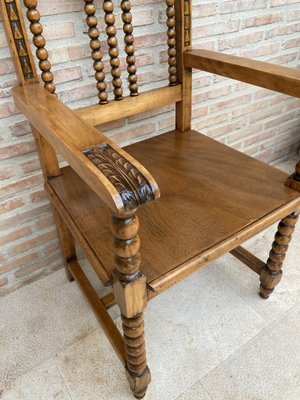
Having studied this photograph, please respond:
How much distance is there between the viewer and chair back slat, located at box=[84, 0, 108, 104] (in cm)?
79

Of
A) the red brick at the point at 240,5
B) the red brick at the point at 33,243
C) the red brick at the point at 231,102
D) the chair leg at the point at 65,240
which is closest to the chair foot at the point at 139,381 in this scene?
the chair leg at the point at 65,240

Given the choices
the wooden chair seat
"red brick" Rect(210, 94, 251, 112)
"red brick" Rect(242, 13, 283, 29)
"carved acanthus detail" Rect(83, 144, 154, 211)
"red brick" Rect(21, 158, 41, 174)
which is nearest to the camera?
"carved acanthus detail" Rect(83, 144, 154, 211)

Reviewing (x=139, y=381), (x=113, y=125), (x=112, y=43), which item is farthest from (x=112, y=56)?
(x=139, y=381)

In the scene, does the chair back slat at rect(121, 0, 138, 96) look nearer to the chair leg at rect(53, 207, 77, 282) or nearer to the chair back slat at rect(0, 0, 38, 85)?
the chair back slat at rect(0, 0, 38, 85)

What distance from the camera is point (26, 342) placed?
1.03m

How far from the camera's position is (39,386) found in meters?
0.92

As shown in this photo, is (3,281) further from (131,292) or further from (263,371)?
(263,371)

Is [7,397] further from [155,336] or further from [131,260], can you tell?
[131,260]

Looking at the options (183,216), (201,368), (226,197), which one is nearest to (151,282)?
(183,216)

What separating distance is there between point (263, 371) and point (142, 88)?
886 mm

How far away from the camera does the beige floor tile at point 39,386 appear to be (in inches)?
35.5

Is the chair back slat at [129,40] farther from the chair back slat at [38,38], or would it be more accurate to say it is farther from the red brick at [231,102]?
the red brick at [231,102]

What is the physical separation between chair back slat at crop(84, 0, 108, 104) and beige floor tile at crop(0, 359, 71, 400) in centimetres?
75

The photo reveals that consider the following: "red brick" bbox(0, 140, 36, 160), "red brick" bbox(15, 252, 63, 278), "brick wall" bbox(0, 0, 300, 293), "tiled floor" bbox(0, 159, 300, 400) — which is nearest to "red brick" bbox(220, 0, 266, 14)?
"brick wall" bbox(0, 0, 300, 293)
